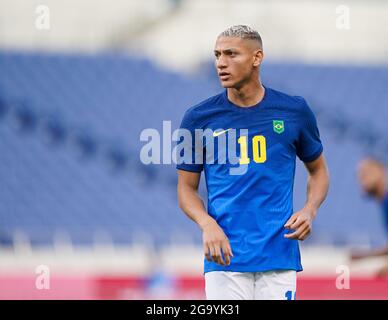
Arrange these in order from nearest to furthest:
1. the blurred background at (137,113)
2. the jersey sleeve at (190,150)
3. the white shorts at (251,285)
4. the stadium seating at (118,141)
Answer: the white shorts at (251,285) < the jersey sleeve at (190,150) < the blurred background at (137,113) < the stadium seating at (118,141)

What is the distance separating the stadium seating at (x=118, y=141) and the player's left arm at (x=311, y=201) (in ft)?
31.5

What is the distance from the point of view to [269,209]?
4.44m

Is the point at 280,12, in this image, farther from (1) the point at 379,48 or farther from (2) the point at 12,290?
(2) the point at 12,290

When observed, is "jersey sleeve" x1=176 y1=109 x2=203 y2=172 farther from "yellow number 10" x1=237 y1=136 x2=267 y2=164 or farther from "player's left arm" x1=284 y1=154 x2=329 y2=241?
"player's left arm" x1=284 y1=154 x2=329 y2=241

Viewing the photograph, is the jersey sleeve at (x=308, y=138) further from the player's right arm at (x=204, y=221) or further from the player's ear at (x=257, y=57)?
the player's right arm at (x=204, y=221)

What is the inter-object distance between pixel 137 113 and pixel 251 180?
12034mm

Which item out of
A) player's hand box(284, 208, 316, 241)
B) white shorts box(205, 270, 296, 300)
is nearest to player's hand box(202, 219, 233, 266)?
white shorts box(205, 270, 296, 300)

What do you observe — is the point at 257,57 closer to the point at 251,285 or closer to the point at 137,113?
the point at 251,285

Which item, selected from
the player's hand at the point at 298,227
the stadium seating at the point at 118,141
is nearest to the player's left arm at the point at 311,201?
the player's hand at the point at 298,227

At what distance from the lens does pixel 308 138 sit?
459cm

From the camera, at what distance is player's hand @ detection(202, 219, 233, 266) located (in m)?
4.23

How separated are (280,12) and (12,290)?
376 inches

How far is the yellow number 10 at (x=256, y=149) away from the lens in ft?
Result: 14.7
